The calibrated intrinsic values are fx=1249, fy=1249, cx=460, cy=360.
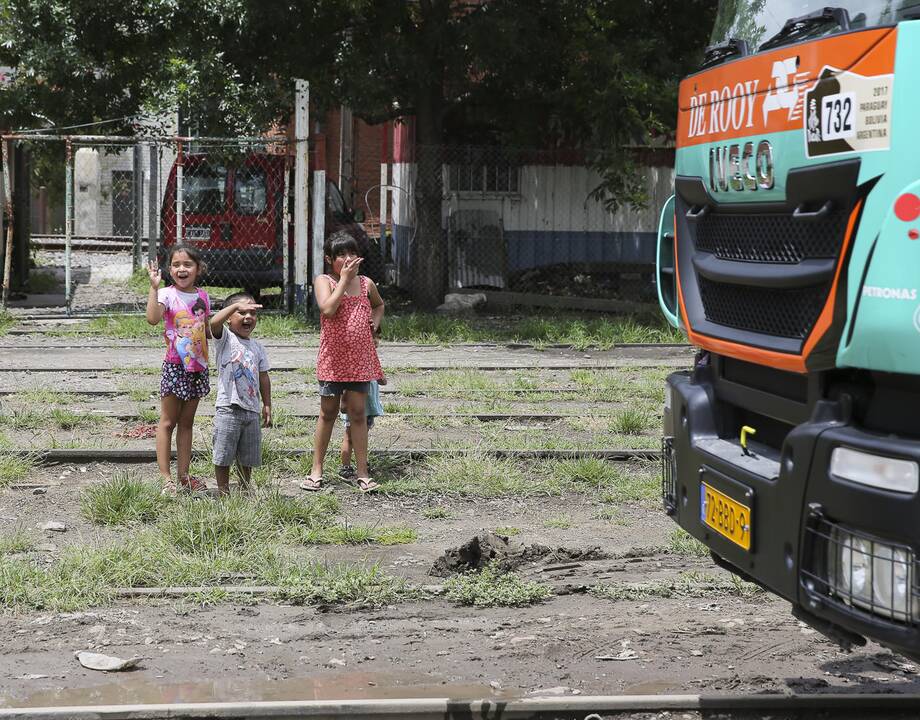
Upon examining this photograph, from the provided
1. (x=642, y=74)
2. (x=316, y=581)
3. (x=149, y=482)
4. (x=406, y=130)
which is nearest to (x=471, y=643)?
(x=316, y=581)

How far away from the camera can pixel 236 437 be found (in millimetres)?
7488

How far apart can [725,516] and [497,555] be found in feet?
7.50

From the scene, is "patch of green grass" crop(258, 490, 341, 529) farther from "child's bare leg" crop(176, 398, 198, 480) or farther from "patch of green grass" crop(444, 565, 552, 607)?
"patch of green grass" crop(444, 565, 552, 607)

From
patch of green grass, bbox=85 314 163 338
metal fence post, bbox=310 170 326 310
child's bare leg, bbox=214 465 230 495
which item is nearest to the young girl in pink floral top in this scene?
child's bare leg, bbox=214 465 230 495

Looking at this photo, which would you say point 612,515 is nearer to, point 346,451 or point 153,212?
point 346,451

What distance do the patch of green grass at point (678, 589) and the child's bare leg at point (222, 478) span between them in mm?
2589

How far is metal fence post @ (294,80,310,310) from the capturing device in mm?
16016

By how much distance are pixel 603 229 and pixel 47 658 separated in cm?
1728

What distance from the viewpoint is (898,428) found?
349 cm

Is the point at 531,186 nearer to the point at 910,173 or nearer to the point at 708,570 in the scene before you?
the point at 708,570

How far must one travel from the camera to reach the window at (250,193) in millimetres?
18188

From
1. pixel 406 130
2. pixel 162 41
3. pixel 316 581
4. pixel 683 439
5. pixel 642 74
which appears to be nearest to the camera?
pixel 683 439

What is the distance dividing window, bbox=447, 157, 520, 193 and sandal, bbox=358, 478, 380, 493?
13423 mm

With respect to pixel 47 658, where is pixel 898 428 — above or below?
above
